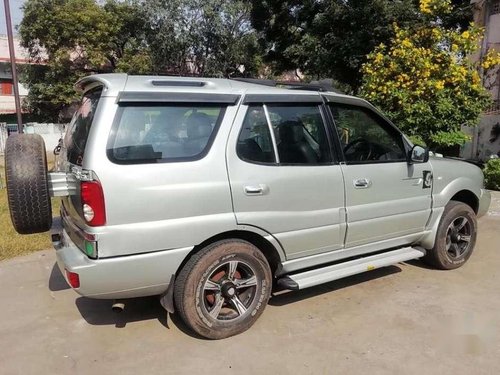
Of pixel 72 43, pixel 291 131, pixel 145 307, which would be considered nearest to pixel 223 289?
pixel 145 307

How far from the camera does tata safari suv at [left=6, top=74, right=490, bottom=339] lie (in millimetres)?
3035

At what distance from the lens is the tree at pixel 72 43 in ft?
80.6

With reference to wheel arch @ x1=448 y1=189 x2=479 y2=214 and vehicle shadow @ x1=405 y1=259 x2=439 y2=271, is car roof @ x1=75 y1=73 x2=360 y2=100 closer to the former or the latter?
wheel arch @ x1=448 y1=189 x2=479 y2=214

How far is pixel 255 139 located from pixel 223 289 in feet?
3.73

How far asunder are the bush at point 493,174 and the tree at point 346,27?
453cm

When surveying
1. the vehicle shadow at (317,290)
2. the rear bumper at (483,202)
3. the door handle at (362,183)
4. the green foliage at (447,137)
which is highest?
the door handle at (362,183)

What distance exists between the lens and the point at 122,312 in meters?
3.90

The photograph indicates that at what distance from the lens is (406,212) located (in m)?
4.31

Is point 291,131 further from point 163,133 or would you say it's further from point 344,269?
point 344,269

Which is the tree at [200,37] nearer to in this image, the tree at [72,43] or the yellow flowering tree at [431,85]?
the tree at [72,43]

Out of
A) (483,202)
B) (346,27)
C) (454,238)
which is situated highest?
(346,27)

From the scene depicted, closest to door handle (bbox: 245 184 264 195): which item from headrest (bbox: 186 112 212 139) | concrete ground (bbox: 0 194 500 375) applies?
headrest (bbox: 186 112 212 139)

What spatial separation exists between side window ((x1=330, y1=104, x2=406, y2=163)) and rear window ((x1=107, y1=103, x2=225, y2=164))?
119cm

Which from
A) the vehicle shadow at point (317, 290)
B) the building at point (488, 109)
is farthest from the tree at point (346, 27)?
the vehicle shadow at point (317, 290)
